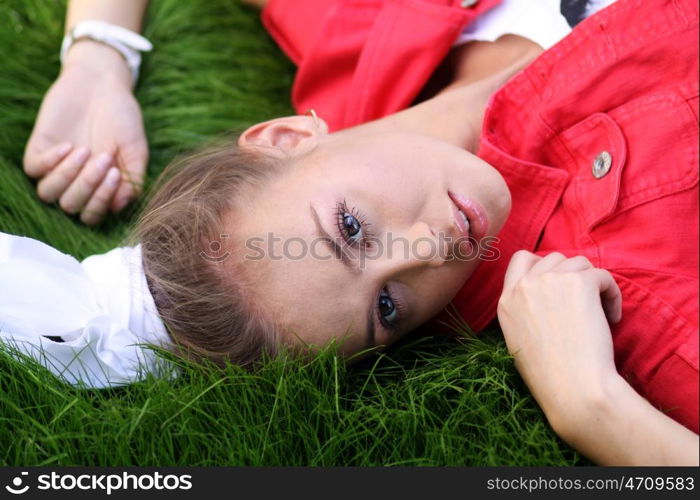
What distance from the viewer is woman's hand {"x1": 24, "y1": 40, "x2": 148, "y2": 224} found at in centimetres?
207

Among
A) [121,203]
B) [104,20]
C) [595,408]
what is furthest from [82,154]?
[595,408]

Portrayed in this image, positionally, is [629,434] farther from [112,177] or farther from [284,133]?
[112,177]

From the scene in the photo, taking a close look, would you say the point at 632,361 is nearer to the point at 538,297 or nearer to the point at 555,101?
→ the point at 538,297

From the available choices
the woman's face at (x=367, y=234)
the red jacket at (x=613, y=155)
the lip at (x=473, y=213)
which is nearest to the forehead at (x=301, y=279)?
the woman's face at (x=367, y=234)

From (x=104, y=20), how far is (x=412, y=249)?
4.68ft

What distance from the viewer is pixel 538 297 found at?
1457 mm

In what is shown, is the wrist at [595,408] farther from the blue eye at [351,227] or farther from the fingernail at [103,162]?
the fingernail at [103,162]

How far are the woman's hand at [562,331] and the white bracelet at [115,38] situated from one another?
4.82 feet

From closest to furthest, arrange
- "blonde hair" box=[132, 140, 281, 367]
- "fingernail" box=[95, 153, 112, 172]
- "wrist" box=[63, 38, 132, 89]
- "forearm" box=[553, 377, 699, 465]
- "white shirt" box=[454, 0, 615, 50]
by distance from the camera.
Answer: "forearm" box=[553, 377, 699, 465] → "blonde hair" box=[132, 140, 281, 367] → "white shirt" box=[454, 0, 615, 50] → "fingernail" box=[95, 153, 112, 172] → "wrist" box=[63, 38, 132, 89]

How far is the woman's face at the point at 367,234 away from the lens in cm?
147

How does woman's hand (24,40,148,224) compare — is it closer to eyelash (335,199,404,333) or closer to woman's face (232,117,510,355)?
woman's face (232,117,510,355)

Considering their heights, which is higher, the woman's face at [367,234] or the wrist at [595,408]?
the woman's face at [367,234]

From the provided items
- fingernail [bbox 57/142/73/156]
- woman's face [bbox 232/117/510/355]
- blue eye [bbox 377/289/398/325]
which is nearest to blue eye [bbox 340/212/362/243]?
woman's face [bbox 232/117/510/355]

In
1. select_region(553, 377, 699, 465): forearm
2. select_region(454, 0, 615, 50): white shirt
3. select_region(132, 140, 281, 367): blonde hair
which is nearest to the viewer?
select_region(553, 377, 699, 465): forearm
